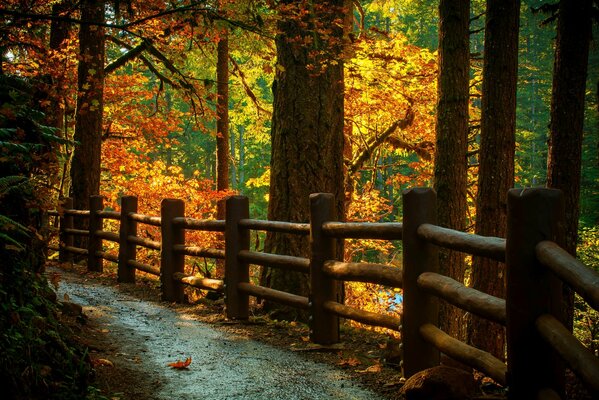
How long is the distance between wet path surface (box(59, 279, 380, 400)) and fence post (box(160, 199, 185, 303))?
104 centimetres

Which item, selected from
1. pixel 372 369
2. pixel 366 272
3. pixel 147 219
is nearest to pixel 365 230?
pixel 366 272

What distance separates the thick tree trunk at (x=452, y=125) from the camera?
9492 mm

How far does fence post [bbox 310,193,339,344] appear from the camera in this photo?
6.36 metres

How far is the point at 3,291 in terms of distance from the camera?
3930 millimetres

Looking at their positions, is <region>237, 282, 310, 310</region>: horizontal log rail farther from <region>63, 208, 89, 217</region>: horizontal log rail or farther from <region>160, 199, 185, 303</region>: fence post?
<region>63, 208, 89, 217</region>: horizontal log rail

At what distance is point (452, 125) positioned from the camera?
9.54m

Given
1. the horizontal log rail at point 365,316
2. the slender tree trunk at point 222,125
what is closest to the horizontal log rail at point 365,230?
the horizontal log rail at point 365,316

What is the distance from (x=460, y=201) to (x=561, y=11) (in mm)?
3014

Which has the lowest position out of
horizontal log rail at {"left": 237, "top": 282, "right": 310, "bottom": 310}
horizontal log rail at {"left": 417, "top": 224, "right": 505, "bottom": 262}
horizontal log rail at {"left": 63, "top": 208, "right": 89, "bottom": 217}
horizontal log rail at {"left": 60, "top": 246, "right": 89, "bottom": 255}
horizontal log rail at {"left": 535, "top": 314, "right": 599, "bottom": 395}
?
horizontal log rail at {"left": 60, "top": 246, "right": 89, "bottom": 255}

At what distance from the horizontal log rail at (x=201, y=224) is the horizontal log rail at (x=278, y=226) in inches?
17.3

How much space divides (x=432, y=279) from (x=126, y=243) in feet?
25.6

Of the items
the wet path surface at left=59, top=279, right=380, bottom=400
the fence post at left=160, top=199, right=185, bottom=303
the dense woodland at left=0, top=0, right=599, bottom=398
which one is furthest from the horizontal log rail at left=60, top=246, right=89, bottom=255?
the wet path surface at left=59, top=279, right=380, bottom=400

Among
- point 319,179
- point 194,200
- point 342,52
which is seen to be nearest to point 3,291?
point 319,179

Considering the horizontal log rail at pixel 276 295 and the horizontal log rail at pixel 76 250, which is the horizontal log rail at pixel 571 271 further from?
the horizontal log rail at pixel 76 250
